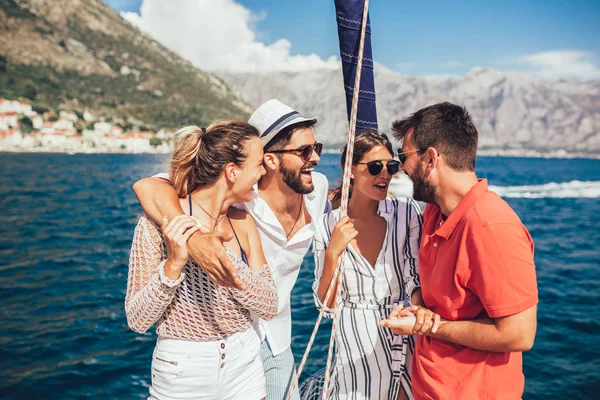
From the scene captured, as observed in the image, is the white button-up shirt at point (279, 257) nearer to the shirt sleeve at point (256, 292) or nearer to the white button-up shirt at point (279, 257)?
the white button-up shirt at point (279, 257)

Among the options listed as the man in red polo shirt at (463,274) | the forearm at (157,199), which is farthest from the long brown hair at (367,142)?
the forearm at (157,199)

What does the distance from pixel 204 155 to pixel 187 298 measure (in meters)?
0.82

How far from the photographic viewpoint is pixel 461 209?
7.42 ft

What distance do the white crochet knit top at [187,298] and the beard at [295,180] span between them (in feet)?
3.56

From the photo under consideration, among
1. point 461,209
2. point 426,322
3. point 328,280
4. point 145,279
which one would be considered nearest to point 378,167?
point 328,280

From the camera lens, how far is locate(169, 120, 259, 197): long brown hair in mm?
2590

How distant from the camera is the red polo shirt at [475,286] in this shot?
1.98m

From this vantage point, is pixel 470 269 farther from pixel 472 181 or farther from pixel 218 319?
pixel 218 319

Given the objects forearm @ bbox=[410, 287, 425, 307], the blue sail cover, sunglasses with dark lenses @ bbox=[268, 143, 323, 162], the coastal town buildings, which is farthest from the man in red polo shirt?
the coastal town buildings

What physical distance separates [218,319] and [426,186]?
4.55 feet

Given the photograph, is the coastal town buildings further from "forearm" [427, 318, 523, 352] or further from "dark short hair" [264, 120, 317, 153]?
"forearm" [427, 318, 523, 352]

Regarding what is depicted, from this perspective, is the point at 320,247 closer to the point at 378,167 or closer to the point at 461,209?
the point at 378,167

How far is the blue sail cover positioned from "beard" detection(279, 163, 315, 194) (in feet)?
1.98

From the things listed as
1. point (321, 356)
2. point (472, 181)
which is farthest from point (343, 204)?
point (321, 356)
